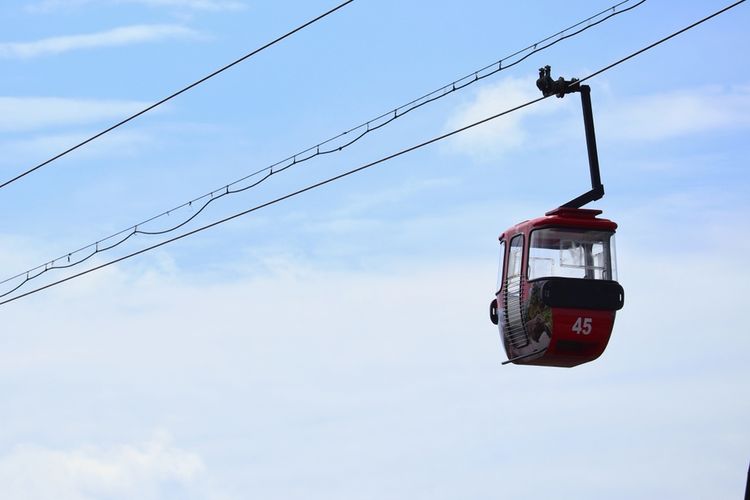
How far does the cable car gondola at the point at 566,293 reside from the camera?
55.2ft

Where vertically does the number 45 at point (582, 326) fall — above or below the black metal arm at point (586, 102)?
below

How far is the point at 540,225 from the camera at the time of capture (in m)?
17.3

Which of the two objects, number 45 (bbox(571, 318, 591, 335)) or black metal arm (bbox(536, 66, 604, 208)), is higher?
black metal arm (bbox(536, 66, 604, 208))

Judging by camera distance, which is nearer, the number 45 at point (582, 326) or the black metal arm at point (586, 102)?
the black metal arm at point (586, 102)

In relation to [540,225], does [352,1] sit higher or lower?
higher

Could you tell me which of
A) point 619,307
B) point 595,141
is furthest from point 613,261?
point 595,141

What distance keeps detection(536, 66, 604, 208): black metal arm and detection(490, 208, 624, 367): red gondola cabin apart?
156 cm

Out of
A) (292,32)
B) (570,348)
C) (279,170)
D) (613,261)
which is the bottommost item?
(570,348)

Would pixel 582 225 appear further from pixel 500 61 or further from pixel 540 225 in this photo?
pixel 500 61

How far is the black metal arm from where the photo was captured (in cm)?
1491

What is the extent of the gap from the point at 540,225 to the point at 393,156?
2867 mm

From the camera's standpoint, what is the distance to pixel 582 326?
1692 centimetres

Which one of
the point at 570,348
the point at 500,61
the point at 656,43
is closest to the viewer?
the point at 656,43

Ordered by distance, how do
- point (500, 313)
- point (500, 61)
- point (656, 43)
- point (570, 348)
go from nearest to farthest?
1. point (656, 43)
2. point (500, 61)
3. point (570, 348)
4. point (500, 313)
